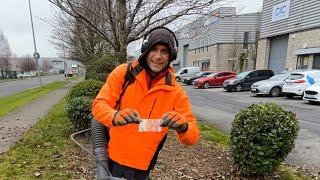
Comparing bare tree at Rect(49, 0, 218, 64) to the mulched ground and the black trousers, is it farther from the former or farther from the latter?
the black trousers

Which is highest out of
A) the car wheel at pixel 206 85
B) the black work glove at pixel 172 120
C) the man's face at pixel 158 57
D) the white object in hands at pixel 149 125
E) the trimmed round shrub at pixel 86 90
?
the man's face at pixel 158 57

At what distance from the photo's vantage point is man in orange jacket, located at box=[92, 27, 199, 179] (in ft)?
6.63

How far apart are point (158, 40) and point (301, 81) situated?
1684 cm

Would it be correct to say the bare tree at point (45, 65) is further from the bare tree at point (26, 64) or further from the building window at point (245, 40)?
the building window at point (245, 40)

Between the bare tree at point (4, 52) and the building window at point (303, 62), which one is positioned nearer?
the building window at point (303, 62)

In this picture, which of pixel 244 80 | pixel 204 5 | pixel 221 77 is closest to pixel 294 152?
pixel 204 5

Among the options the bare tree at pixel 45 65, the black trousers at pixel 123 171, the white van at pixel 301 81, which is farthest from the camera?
the bare tree at pixel 45 65

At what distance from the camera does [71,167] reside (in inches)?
187

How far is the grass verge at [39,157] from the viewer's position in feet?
14.7

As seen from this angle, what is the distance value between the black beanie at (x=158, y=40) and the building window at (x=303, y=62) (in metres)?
25.1

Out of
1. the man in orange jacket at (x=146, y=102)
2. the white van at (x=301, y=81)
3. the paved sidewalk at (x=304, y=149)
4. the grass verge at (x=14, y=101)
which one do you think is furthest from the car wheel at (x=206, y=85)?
the man in orange jacket at (x=146, y=102)

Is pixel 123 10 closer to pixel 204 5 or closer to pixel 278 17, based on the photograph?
pixel 204 5

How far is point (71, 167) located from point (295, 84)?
15.3 metres

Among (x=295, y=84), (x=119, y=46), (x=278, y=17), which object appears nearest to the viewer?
(x=119, y=46)
